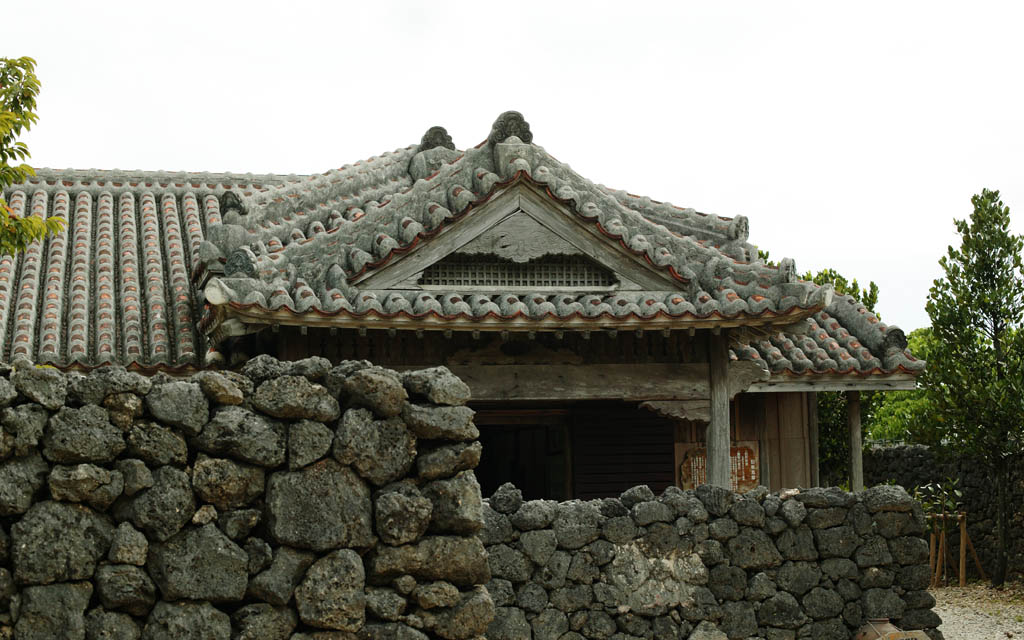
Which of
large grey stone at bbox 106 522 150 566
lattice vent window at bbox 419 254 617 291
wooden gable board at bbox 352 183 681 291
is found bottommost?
large grey stone at bbox 106 522 150 566

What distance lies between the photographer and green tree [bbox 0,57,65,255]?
320 inches

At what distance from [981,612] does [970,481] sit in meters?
3.30

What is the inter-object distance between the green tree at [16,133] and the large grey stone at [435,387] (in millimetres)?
4112

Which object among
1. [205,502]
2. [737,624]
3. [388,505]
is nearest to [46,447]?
[205,502]

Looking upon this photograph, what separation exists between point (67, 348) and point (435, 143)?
168 inches

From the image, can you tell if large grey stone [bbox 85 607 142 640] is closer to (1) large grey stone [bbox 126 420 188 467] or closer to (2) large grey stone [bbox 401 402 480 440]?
(1) large grey stone [bbox 126 420 188 467]

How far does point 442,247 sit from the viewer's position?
10023 mm

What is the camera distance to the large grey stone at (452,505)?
5293 mm

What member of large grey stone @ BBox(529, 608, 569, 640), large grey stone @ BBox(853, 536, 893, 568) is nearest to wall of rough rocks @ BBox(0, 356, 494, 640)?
large grey stone @ BBox(529, 608, 569, 640)

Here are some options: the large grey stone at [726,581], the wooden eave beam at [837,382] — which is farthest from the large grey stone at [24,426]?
the wooden eave beam at [837,382]

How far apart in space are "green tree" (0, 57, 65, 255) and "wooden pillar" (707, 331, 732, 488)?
5634mm

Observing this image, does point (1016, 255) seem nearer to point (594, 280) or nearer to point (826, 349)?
point (826, 349)

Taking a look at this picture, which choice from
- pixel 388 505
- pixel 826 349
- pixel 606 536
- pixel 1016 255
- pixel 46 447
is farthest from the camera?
pixel 1016 255

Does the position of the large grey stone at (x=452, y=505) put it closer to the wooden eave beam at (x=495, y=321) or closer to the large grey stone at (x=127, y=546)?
Result: the large grey stone at (x=127, y=546)
